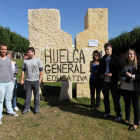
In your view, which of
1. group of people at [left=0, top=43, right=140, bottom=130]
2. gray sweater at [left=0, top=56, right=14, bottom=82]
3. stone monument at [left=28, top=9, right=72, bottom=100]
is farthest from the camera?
A: stone monument at [left=28, top=9, right=72, bottom=100]

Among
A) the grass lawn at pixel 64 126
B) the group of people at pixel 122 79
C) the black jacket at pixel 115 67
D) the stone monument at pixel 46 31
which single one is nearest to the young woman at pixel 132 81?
the group of people at pixel 122 79

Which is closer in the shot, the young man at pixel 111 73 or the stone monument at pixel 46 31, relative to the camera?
the young man at pixel 111 73

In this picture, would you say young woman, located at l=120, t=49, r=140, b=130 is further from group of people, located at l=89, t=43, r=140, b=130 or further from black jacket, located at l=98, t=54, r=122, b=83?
black jacket, located at l=98, t=54, r=122, b=83

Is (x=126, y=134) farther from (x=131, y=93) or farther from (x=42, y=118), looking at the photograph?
(x=42, y=118)

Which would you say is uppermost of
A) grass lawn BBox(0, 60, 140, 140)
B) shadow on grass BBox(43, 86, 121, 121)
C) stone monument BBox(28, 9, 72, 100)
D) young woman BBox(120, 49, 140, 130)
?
stone monument BBox(28, 9, 72, 100)

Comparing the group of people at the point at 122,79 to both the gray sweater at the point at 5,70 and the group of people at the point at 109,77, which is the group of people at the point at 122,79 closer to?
the group of people at the point at 109,77

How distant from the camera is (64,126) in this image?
9.34 ft

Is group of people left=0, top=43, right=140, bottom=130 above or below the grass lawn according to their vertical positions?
above

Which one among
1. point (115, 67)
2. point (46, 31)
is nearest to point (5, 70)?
point (46, 31)

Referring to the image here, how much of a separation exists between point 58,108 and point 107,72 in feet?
6.70

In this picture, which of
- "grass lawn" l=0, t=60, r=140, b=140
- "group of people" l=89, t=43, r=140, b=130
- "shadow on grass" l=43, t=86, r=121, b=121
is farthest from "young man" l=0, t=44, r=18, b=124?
"group of people" l=89, t=43, r=140, b=130

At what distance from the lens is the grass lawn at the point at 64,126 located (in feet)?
8.05

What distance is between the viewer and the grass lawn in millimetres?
2453

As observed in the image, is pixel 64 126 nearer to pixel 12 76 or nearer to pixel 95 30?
pixel 12 76
